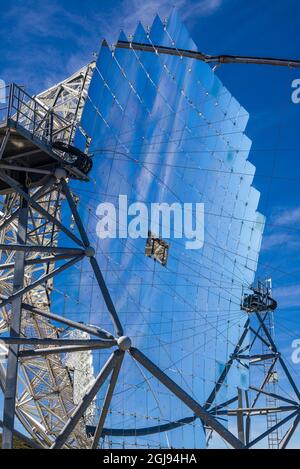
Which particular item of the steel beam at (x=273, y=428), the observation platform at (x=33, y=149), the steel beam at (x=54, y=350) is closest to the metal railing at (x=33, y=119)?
the observation platform at (x=33, y=149)

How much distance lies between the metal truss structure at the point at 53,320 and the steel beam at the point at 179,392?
0.9 inches

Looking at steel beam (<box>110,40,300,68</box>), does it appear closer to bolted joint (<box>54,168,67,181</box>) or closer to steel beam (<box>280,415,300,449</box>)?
bolted joint (<box>54,168,67,181</box>)

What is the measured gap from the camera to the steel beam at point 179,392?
52.0 ft

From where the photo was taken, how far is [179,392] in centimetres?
1594

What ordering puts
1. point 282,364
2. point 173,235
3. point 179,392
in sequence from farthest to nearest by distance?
point 282,364 < point 173,235 < point 179,392

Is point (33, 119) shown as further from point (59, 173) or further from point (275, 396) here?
point (275, 396)

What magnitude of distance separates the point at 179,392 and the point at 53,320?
13.2ft

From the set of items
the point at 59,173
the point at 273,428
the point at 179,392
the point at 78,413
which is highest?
the point at 59,173

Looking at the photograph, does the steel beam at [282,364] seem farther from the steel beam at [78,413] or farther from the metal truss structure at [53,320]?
the steel beam at [78,413]

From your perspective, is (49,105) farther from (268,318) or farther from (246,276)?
(268,318)

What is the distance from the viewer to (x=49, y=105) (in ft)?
73.7

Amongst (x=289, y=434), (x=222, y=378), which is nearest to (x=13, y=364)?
(x=222, y=378)

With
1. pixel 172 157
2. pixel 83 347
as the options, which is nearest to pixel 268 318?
pixel 172 157

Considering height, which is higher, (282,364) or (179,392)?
(282,364)
